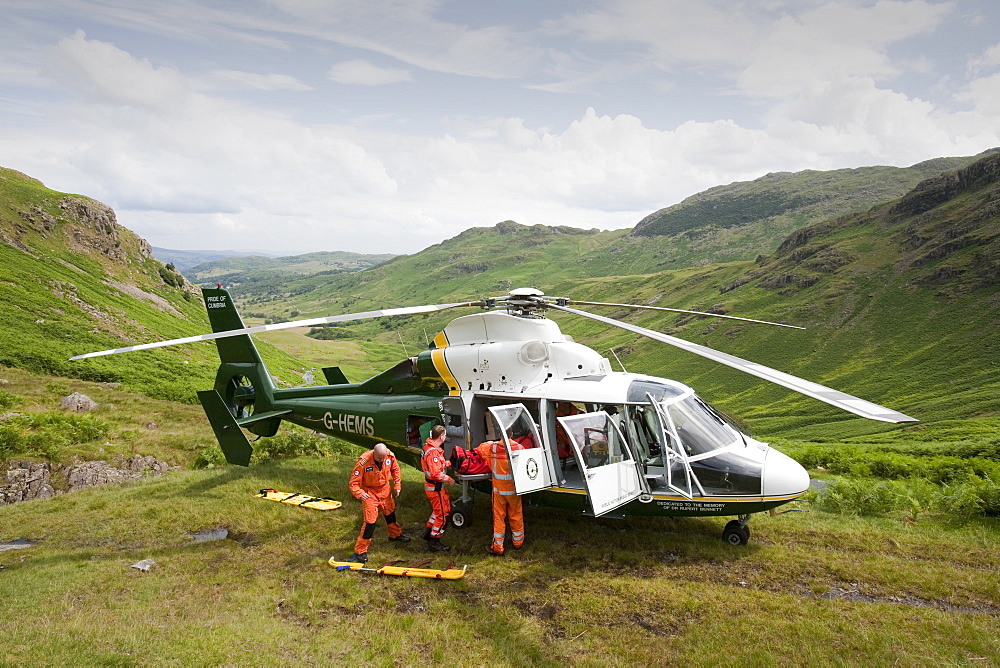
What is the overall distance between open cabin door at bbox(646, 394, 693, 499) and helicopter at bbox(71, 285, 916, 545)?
2 centimetres

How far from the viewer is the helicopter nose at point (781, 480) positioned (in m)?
9.23

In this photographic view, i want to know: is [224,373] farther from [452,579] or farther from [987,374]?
[987,374]

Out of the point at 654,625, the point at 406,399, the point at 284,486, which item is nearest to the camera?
the point at 654,625

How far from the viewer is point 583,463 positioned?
9211mm

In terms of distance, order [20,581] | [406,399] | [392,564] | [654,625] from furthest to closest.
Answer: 1. [406,399]
2. [392,564]
3. [20,581]
4. [654,625]

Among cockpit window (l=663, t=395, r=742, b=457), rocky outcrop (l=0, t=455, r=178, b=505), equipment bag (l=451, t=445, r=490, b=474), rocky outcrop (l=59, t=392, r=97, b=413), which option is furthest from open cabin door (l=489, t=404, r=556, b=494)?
rocky outcrop (l=59, t=392, r=97, b=413)

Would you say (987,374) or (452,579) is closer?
(452,579)

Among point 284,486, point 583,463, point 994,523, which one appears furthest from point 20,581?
point 994,523

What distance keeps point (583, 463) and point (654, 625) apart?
2708 mm

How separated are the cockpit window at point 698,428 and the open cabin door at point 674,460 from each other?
10 centimetres

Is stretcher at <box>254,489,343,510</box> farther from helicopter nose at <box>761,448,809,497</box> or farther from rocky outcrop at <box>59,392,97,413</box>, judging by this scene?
rocky outcrop at <box>59,392,97,413</box>

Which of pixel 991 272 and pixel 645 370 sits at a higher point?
pixel 991 272

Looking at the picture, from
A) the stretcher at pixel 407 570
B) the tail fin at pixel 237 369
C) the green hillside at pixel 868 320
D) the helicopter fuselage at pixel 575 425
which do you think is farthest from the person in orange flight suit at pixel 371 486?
the green hillside at pixel 868 320

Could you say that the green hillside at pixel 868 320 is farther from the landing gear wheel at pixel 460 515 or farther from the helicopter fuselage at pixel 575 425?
the landing gear wheel at pixel 460 515
